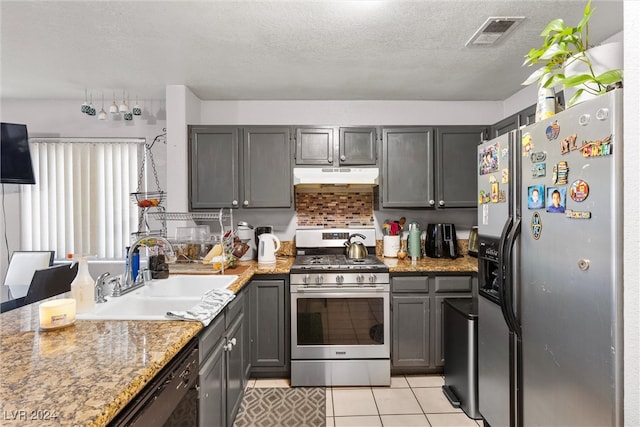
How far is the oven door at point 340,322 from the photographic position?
2584mm

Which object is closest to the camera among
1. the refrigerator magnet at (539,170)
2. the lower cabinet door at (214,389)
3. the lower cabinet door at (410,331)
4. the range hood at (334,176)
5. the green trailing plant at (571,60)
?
the green trailing plant at (571,60)

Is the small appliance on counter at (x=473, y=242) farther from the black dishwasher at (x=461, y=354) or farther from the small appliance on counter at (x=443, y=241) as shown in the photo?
the black dishwasher at (x=461, y=354)

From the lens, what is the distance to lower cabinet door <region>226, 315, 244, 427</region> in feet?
6.15

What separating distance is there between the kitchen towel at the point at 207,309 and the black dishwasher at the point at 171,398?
0.09 metres

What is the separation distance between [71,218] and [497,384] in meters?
3.94

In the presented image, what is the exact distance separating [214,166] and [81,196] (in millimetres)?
1531

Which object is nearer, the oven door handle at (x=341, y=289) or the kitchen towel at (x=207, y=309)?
the kitchen towel at (x=207, y=309)

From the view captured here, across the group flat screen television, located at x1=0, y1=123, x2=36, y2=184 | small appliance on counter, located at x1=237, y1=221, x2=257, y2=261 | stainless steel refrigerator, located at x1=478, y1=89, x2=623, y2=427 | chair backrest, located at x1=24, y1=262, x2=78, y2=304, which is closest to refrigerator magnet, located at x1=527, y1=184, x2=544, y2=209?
stainless steel refrigerator, located at x1=478, y1=89, x2=623, y2=427

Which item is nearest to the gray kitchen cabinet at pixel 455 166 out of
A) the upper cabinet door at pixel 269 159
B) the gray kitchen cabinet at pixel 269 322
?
the upper cabinet door at pixel 269 159

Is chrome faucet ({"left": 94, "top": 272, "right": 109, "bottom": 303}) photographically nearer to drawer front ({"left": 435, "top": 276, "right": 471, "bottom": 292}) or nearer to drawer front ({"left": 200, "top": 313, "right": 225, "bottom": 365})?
drawer front ({"left": 200, "top": 313, "right": 225, "bottom": 365})

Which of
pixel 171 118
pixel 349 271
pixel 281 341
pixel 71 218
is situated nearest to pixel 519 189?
pixel 349 271

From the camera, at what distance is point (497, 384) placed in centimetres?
177

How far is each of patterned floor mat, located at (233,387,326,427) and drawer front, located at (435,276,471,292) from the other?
4.11 ft

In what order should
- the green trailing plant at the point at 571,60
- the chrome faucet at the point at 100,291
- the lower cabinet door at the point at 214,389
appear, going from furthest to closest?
1. the chrome faucet at the point at 100,291
2. the lower cabinet door at the point at 214,389
3. the green trailing plant at the point at 571,60
